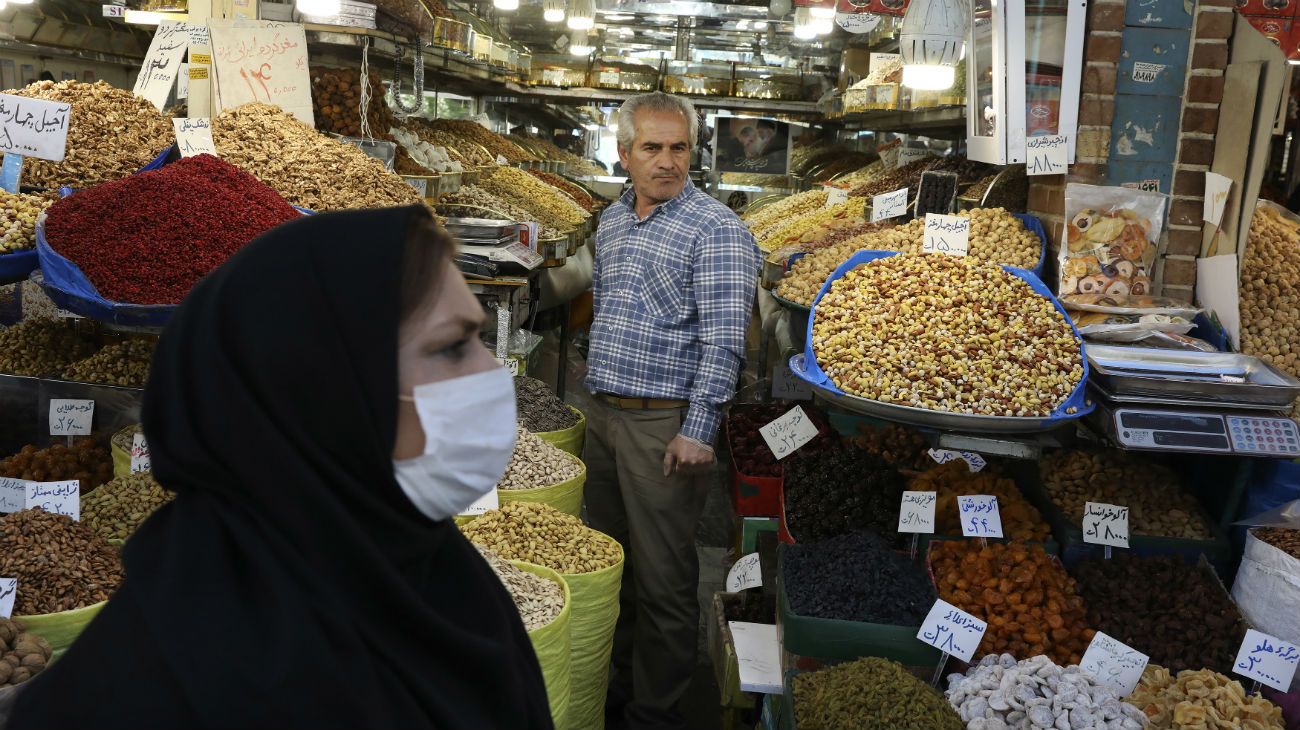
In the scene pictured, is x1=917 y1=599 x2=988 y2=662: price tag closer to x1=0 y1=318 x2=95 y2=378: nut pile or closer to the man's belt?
the man's belt

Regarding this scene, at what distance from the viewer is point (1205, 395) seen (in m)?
2.78

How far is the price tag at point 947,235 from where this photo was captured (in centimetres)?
380

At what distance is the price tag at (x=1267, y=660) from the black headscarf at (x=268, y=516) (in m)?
2.40

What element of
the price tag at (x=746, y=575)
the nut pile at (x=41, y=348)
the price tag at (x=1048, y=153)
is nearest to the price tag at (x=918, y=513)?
the price tag at (x=746, y=575)

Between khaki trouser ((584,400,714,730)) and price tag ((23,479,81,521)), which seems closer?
price tag ((23,479,81,521))

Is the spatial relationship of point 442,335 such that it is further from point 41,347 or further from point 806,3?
point 806,3

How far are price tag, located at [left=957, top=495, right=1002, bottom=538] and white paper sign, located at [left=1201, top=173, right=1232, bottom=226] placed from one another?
1.22 metres

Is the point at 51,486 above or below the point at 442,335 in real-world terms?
below

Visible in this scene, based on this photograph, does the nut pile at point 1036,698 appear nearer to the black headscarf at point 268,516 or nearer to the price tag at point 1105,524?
the price tag at point 1105,524

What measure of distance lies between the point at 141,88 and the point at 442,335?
11.6 ft

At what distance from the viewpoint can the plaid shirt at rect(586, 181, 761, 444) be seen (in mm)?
3416

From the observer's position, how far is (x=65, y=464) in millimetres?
3391

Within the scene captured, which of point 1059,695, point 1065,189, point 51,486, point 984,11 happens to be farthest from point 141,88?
point 1059,695

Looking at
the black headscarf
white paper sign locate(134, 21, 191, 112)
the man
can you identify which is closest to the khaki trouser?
the man
